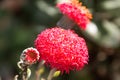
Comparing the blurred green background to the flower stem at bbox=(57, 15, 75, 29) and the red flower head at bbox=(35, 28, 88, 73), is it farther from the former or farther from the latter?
the red flower head at bbox=(35, 28, 88, 73)

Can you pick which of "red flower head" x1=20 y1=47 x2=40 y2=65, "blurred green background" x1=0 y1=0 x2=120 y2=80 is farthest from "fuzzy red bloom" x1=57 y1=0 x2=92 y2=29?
"blurred green background" x1=0 y1=0 x2=120 y2=80

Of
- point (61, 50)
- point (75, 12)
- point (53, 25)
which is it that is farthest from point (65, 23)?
point (53, 25)

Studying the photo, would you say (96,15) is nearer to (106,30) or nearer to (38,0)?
(106,30)

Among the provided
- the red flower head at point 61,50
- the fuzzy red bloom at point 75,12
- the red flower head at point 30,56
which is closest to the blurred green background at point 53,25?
the fuzzy red bloom at point 75,12

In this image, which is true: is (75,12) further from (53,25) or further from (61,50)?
(53,25)

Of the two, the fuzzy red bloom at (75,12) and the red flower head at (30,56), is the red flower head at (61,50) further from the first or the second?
the fuzzy red bloom at (75,12)

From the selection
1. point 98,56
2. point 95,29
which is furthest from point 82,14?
point 98,56
